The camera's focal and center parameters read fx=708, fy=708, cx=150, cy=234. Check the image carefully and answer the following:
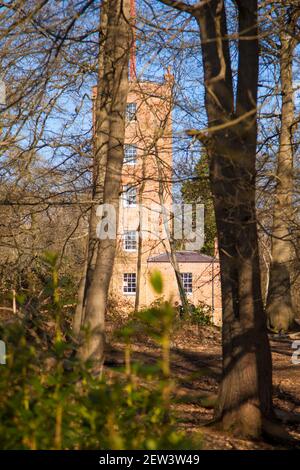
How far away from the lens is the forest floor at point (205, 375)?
22.6 ft

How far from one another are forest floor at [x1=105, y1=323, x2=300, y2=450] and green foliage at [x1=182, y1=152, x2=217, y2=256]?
210 cm

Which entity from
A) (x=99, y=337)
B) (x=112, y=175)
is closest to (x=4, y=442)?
(x=99, y=337)

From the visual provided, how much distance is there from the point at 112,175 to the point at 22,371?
537cm

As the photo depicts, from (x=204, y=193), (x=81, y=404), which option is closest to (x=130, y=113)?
(x=204, y=193)

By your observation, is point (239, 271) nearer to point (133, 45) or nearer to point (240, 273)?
point (240, 273)

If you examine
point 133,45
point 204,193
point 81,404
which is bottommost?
point 81,404

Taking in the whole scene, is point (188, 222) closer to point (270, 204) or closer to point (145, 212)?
point (145, 212)

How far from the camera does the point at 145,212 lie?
85.1 feet

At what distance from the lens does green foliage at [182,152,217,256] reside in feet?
27.2

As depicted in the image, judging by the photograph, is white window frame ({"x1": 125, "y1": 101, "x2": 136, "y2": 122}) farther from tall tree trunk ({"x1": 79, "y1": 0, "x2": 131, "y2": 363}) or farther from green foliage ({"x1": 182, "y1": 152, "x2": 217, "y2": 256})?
tall tree trunk ({"x1": 79, "y1": 0, "x2": 131, "y2": 363})

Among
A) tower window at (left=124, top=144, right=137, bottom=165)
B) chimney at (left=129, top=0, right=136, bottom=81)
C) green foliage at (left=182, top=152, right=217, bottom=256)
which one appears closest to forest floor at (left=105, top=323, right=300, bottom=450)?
green foliage at (left=182, top=152, right=217, bottom=256)

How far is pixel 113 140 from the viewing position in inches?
345

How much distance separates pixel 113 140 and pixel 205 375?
4822 mm

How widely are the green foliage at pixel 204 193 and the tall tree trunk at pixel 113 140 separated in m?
0.93
